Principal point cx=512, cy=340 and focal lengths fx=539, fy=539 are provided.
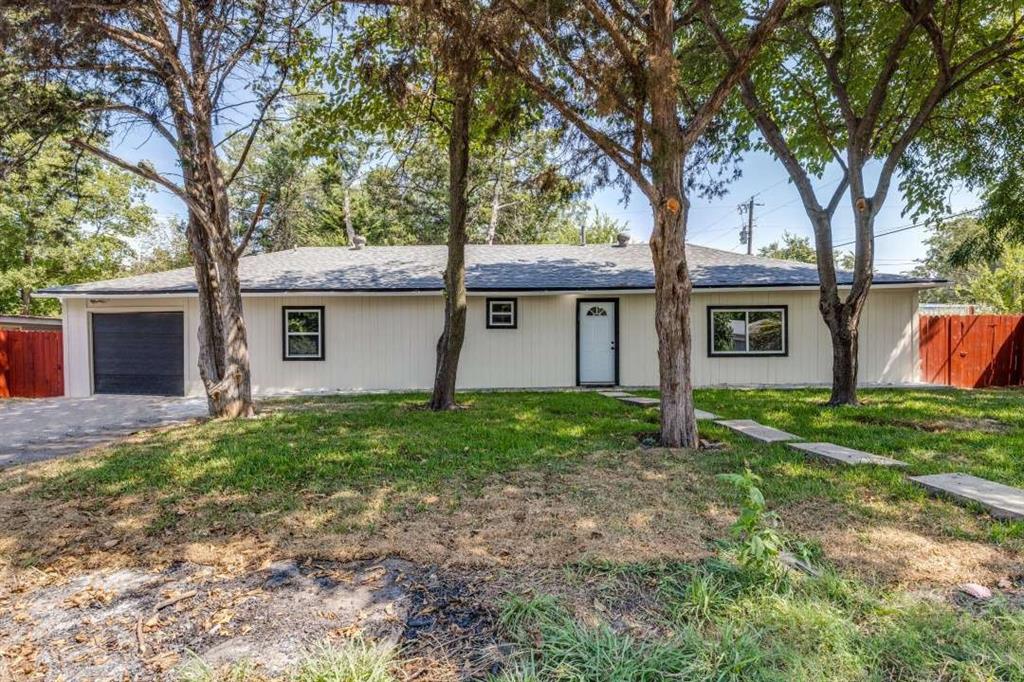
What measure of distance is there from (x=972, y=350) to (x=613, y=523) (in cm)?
1274

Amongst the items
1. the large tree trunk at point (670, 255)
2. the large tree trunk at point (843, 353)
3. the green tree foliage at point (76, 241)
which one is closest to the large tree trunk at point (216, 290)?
the large tree trunk at point (670, 255)

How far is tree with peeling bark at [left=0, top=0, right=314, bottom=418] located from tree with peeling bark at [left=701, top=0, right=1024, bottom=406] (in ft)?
20.3

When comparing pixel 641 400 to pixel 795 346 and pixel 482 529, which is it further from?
pixel 482 529

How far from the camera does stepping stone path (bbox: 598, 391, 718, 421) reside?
7.38m

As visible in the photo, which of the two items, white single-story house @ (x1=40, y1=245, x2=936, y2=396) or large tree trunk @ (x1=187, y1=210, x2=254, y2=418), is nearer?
large tree trunk @ (x1=187, y1=210, x2=254, y2=418)

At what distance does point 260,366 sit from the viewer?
1125 cm

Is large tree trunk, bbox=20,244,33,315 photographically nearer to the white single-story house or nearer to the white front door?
the white single-story house

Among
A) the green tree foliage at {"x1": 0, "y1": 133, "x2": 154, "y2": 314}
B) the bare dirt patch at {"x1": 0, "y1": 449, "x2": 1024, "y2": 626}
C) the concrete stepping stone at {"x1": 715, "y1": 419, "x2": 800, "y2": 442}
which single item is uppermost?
the green tree foliage at {"x1": 0, "y1": 133, "x2": 154, "y2": 314}

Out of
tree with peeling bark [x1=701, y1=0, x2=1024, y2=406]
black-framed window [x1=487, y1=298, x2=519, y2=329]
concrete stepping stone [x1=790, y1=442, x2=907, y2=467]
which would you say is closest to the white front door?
black-framed window [x1=487, y1=298, x2=519, y2=329]

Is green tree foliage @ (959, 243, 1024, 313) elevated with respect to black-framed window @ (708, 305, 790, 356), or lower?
elevated

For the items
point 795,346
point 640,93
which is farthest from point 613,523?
point 795,346

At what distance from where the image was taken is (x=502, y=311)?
37.5 ft

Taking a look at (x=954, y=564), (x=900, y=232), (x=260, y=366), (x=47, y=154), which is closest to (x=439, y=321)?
(x=260, y=366)

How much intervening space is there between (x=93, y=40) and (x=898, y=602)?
878cm
